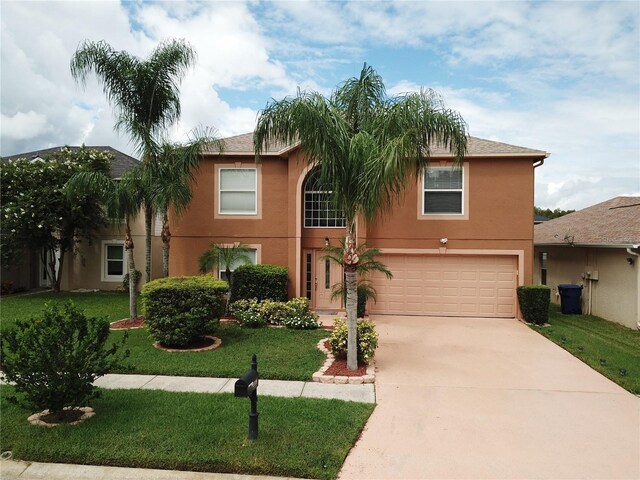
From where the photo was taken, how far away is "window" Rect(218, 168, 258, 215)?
506 inches

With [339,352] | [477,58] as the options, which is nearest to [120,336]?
[339,352]

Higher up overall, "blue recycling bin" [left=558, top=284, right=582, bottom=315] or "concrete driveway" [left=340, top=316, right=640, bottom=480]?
"blue recycling bin" [left=558, top=284, right=582, bottom=315]

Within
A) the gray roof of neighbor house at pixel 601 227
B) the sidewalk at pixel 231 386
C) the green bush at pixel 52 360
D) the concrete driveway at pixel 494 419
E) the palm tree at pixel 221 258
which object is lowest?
the concrete driveway at pixel 494 419

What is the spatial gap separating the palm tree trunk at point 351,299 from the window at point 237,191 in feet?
20.3

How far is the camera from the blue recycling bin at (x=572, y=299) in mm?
13469

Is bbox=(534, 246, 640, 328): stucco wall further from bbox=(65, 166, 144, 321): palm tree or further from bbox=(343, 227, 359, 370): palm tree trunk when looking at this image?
bbox=(65, 166, 144, 321): palm tree

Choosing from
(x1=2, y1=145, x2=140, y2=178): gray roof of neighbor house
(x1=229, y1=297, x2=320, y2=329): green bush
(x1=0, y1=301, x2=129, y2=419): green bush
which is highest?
(x1=2, y1=145, x2=140, y2=178): gray roof of neighbor house

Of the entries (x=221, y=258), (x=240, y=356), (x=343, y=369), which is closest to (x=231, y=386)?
(x=240, y=356)

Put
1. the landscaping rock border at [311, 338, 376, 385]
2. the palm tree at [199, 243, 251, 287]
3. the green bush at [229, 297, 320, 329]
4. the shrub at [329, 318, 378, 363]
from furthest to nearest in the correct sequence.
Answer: the palm tree at [199, 243, 251, 287] → the green bush at [229, 297, 320, 329] → the shrub at [329, 318, 378, 363] → the landscaping rock border at [311, 338, 376, 385]

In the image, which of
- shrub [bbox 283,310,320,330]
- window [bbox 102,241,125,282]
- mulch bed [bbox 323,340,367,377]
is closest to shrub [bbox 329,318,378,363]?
mulch bed [bbox 323,340,367,377]

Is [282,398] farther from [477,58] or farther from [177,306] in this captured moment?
[477,58]

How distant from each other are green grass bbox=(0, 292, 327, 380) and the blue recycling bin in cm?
901

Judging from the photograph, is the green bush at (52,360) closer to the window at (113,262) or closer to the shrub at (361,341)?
the shrub at (361,341)

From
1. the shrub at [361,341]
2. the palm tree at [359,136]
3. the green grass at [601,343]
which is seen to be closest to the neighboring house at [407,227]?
the green grass at [601,343]
